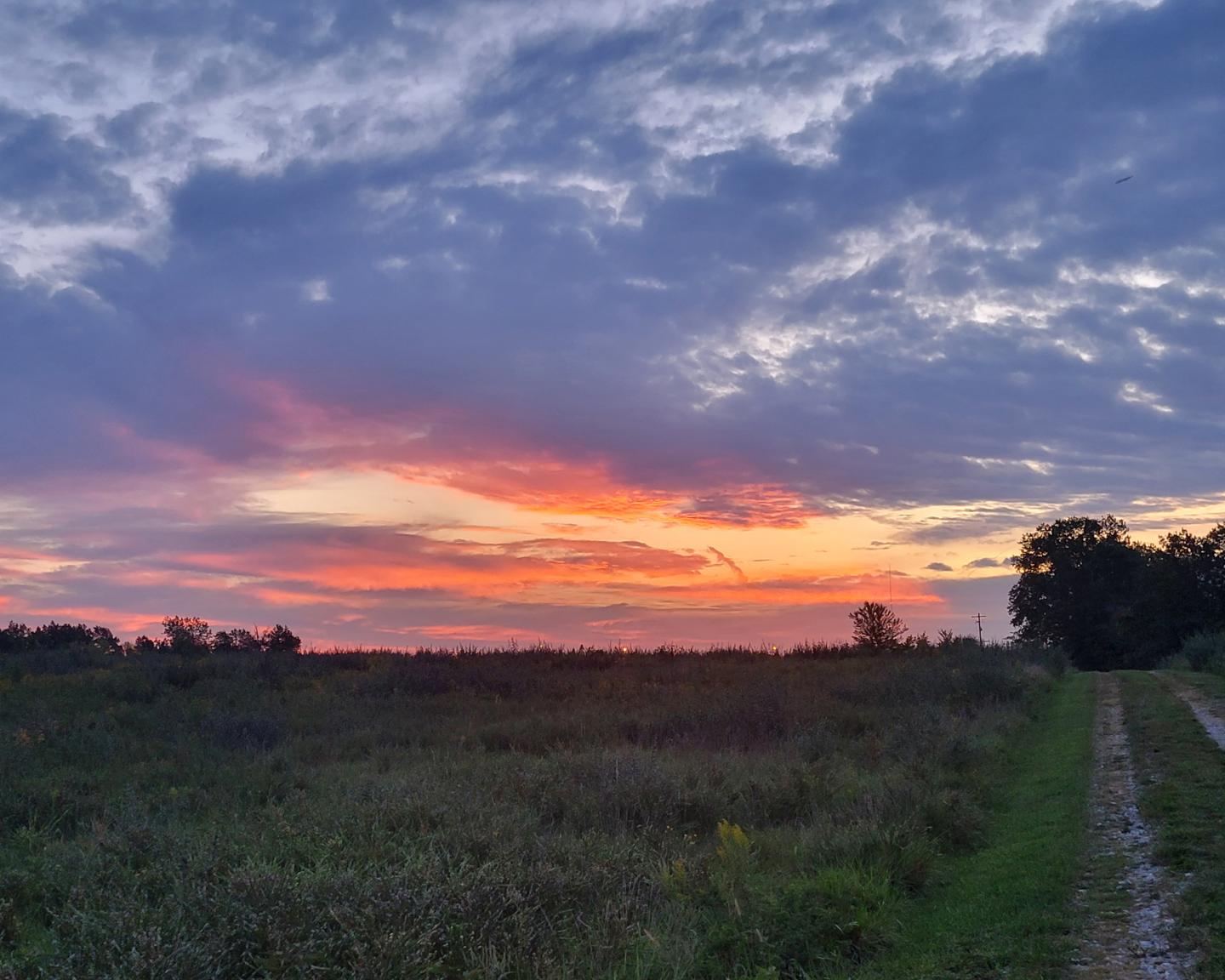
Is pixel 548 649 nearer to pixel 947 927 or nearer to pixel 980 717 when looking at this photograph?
pixel 980 717

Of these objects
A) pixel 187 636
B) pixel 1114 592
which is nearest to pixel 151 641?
pixel 187 636

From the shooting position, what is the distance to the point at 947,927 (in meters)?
7.82

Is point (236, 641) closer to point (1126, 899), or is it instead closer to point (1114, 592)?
point (1126, 899)

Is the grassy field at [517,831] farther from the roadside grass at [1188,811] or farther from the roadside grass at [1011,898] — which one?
the roadside grass at [1188,811]

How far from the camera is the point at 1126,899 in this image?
7.86 metres

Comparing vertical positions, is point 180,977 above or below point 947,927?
above

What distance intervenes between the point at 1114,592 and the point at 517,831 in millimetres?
71368

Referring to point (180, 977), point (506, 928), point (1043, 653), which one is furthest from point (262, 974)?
point (1043, 653)

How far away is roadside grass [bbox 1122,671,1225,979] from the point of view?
7.00 m

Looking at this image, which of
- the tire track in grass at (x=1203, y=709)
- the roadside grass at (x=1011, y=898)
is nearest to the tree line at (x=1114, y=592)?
the tire track in grass at (x=1203, y=709)

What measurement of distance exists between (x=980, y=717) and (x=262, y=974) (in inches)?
690

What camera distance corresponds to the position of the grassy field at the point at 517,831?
21.5 feet

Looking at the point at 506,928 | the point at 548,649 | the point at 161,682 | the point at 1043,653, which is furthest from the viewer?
the point at 1043,653

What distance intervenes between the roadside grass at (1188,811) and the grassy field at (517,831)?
1040mm
